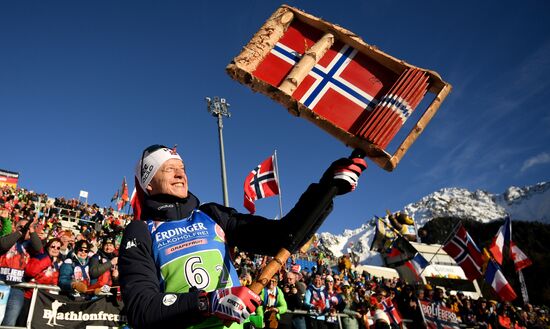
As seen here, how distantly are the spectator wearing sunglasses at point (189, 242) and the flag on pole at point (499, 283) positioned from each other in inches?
621

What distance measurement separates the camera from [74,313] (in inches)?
273

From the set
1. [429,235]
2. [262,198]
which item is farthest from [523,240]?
[262,198]

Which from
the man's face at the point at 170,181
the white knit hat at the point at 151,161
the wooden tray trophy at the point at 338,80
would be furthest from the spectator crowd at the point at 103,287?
the wooden tray trophy at the point at 338,80

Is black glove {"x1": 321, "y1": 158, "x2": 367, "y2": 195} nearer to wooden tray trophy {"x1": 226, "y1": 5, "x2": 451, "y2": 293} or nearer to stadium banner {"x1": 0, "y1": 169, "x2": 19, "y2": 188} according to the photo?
wooden tray trophy {"x1": 226, "y1": 5, "x2": 451, "y2": 293}

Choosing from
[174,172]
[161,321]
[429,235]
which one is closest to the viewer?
[161,321]

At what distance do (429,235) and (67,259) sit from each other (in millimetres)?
96714

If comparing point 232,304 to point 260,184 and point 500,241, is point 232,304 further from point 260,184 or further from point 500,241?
point 500,241

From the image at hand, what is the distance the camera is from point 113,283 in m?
8.13

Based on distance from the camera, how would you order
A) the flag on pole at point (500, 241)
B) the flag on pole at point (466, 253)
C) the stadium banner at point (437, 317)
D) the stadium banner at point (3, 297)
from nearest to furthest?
the stadium banner at point (3, 297), the stadium banner at point (437, 317), the flag on pole at point (466, 253), the flag on pole at point (500, 241)

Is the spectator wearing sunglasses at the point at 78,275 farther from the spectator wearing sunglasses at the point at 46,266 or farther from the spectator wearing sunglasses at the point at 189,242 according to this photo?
the spectator wearing sunglasses at the point at 189,242

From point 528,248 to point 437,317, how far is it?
6429 centimetres

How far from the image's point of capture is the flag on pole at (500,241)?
60.5 ft

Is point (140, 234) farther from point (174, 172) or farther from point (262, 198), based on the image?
point (262, 198)

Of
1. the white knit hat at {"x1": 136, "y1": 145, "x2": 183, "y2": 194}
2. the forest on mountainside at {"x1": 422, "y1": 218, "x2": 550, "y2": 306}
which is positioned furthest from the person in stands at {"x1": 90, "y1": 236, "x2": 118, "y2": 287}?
the forest on mountainside at {"x1": 422, "y1": 218, "x2": 550, "y2": 306}
